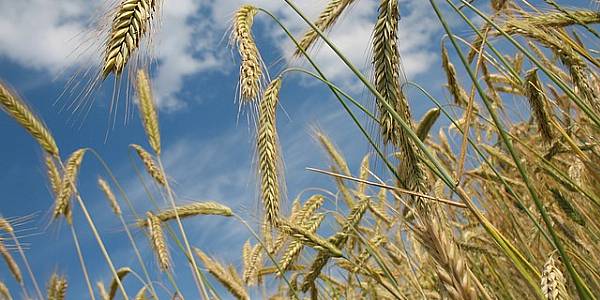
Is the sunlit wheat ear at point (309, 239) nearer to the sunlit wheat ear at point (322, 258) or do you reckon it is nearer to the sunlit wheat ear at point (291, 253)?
the sunlit wheat ear at point (322, 258)

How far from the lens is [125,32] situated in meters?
1.55

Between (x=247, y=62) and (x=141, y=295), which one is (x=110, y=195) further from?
(x=247, y=62)

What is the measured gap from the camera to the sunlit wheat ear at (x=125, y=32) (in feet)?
4.75

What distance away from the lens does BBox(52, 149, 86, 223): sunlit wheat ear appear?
3593 mm

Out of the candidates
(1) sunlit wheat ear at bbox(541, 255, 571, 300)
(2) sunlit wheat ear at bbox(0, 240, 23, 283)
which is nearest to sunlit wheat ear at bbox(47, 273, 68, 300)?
(2) sunlit wheat ear at bbox(0, 240, 23, 283)

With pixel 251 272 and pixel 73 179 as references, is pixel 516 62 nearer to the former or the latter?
pixel 251 272

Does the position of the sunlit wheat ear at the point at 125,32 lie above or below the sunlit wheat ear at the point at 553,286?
above

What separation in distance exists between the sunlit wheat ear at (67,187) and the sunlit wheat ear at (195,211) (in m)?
0.65

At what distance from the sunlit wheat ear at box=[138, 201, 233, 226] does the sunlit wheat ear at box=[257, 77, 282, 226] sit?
3.58 ft

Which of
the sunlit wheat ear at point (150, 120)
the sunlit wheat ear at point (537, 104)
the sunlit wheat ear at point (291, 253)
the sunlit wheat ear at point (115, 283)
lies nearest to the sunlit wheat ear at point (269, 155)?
the sunlit wheat ear at point (291, 253)

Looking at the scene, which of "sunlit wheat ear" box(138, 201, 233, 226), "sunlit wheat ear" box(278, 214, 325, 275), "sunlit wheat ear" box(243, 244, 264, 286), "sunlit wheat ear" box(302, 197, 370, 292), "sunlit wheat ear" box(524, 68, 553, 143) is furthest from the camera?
"sunlit wheat ear" box(243, 244, 264, 286)

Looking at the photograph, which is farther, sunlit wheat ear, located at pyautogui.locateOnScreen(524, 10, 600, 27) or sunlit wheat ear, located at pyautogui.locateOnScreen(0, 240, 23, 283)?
sunlit wheat ear, located at pyautogui.locateOnScreen(0, 240, 23, 283)

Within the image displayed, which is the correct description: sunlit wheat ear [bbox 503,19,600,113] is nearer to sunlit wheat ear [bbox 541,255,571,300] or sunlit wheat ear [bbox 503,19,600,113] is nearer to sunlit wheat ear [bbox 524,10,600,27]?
sunlit wheat ear [bbox 524,10,600,27]

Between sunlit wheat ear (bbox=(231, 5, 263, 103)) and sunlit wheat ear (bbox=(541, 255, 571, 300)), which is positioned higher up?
sunlit wheat ear (bbox=(231, 5, 263, 103))
